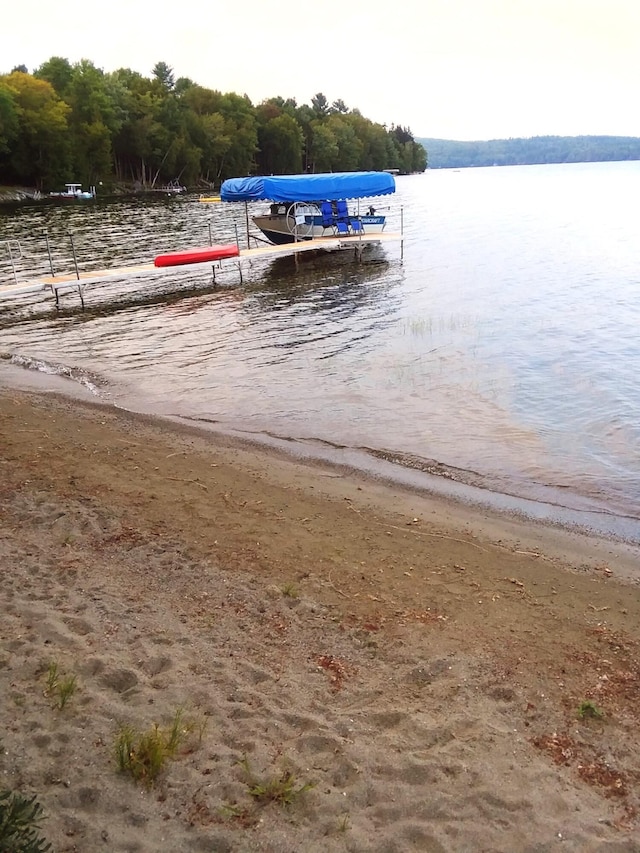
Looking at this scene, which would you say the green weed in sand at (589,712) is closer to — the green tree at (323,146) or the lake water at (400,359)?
the lake water at (400,359)

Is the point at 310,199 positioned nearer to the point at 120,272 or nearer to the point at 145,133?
the point at 120,272

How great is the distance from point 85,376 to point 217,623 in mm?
10413

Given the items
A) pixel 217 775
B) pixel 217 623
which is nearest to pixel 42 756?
pixel 217 775

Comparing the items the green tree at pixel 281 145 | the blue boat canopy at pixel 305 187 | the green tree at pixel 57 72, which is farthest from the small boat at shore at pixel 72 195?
the blue boat canopy at pixel 305 187

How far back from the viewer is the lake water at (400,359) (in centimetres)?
977

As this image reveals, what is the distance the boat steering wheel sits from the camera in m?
31.8

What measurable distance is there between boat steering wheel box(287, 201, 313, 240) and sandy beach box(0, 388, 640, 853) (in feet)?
84.4

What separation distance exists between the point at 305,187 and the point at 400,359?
17476 mm

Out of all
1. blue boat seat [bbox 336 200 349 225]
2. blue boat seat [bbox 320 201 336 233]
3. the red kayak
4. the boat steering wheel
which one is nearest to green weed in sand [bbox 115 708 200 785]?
the red kayak

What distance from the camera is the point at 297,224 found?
31.8m

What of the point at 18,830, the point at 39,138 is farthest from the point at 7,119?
the point at 18,830

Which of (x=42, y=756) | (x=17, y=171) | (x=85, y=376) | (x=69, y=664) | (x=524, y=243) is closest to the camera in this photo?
(x=42, y=756)

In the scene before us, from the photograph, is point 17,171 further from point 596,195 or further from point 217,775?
point 217,775

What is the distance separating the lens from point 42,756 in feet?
11.1
